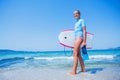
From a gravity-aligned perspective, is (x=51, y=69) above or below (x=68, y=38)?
below

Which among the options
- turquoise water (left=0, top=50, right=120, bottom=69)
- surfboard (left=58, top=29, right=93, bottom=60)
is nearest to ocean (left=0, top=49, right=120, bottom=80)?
turquoise water (left=0, top=50, right=120, bottom=69)

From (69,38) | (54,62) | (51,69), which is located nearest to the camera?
(51,69)

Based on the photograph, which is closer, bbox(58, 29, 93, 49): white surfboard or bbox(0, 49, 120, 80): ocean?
bbox(0, 49, 120, 80): ocean

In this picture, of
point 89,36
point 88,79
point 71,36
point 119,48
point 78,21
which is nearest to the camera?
point 88,79

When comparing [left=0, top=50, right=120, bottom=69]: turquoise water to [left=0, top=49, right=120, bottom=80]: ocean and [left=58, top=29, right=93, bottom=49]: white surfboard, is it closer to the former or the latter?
[left=0, top=49, right=120, bottom=80]: ocean

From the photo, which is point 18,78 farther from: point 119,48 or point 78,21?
point 119,48

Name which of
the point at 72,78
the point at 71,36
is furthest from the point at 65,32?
the point at 72,78

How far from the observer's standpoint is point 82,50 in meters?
3.83

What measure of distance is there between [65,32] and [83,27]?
8.64 ft

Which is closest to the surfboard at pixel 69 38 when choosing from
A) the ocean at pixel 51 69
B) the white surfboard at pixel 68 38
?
the white surfboard at pixel 68 38

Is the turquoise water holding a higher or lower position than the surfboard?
lower

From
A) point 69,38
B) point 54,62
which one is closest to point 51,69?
point 69,38

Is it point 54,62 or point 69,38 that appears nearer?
point 69,38

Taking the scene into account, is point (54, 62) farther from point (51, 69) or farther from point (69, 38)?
point (51, 69)
